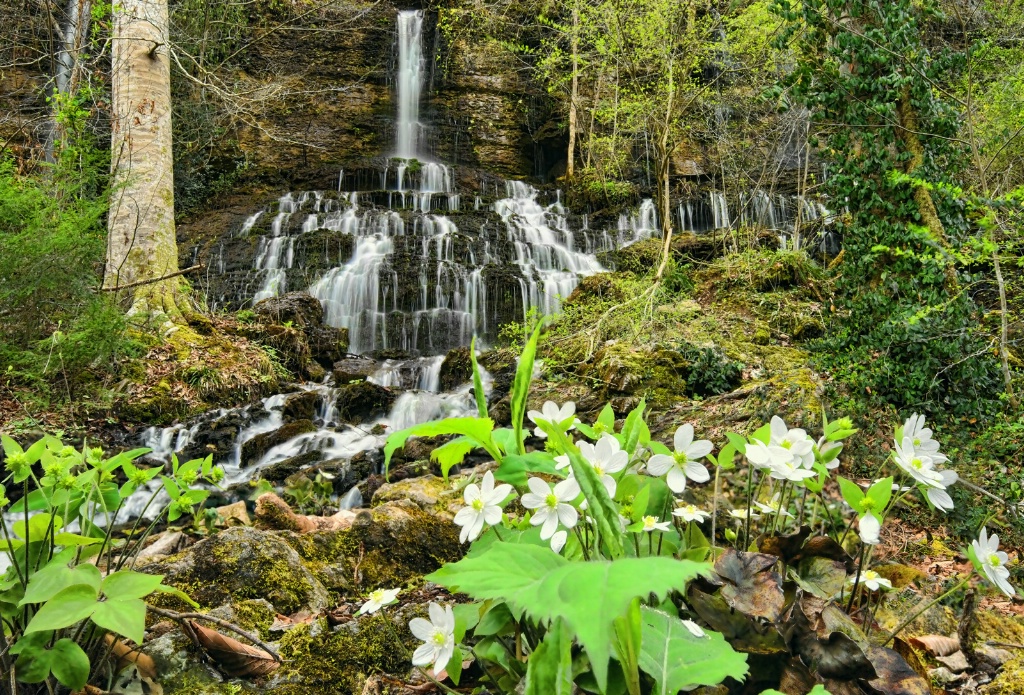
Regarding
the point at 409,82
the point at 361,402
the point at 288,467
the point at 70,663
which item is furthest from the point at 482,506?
the point at 409,82

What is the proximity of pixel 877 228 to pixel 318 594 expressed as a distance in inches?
265

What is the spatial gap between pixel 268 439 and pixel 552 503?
6901mm

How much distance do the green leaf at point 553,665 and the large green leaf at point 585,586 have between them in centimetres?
9

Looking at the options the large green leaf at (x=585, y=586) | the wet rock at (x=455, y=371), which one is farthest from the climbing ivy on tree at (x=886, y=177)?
the wet rock at (x=455, y=371)

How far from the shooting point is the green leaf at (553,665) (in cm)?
69

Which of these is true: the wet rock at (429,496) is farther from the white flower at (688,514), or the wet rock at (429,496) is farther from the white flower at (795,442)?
the white flower at (795,442)

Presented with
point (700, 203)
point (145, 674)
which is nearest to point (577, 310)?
point (145, 674)

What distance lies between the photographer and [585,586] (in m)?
0.52

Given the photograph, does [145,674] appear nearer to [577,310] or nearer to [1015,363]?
[1015,363]

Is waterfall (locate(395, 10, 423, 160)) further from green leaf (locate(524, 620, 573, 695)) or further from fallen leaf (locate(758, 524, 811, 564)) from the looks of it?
green leaf (locate(524, 620, 573, 695))

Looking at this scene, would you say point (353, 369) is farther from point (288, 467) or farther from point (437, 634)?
point (437, 634)

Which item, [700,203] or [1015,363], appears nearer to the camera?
[1015,363]

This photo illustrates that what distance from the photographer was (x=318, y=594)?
6.30 ft

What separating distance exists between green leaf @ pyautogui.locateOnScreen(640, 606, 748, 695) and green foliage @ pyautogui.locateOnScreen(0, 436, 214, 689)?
0.79 meters
